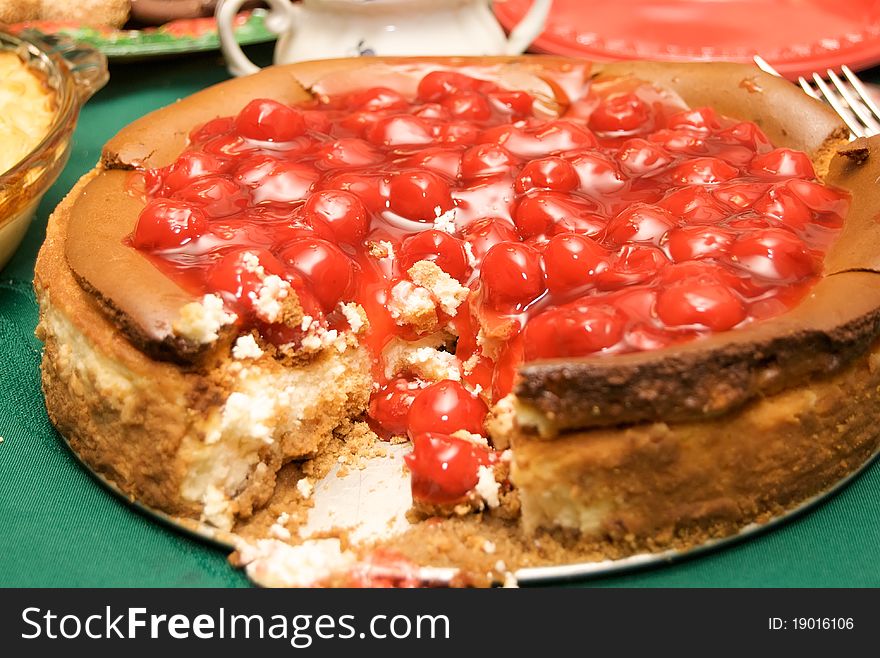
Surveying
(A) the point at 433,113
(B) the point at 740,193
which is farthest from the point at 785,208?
(A) the point at 433,113

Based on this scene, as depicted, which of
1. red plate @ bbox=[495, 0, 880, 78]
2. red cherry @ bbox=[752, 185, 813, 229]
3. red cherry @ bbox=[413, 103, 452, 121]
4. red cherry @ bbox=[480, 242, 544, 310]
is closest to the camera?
red cherry @ bbox=[480, 242, 544, 310]

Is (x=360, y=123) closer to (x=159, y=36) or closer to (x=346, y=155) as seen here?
(x=346, y=155)

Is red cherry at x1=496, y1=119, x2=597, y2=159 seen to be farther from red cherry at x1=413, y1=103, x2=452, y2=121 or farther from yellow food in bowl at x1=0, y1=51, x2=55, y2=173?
yellow food in bowl at x1=0, y1=51, x2=55, y2=173

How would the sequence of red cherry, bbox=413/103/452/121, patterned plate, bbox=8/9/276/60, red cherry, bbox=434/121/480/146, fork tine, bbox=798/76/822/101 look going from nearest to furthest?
red cherry, bbox=434/121/480/146 → red cherry, bbox=413/103/452/121 → fork tine, bbox=798/76/822/101 → patterned plate, bbox=8/9/276/60

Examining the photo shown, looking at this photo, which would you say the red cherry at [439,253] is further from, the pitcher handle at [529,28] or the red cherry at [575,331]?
the pitcher handle at [529,28]

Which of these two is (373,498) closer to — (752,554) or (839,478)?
(752,554)

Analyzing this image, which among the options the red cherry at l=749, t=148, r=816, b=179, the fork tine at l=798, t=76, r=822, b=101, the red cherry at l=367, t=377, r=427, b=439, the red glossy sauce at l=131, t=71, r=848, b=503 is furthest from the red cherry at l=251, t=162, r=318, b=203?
the fork tine at l=798, t=76, r=822, b=101
